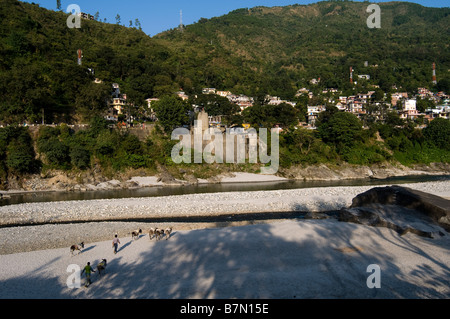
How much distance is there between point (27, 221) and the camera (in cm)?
1838

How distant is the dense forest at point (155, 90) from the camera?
34.6 meters

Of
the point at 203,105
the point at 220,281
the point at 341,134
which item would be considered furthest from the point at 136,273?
the point at 203,105

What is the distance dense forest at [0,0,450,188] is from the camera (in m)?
34.6

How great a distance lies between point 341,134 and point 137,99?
34.1 metres

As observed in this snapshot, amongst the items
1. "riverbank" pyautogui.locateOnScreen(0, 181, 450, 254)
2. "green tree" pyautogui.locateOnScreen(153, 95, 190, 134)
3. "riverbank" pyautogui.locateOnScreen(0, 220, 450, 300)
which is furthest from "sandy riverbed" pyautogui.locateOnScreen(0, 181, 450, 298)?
"green tree" pyautogui.locateOnScreen(153, 95, 190, 134)

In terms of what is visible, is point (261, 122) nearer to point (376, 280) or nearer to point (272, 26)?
point (376, 280)

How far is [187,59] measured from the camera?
8812cm

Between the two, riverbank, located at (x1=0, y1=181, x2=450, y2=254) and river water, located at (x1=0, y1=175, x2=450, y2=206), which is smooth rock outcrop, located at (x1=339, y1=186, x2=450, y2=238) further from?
river water, located at (x1=0, y1=175, x2=450, y2=206)

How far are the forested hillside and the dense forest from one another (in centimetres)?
28
